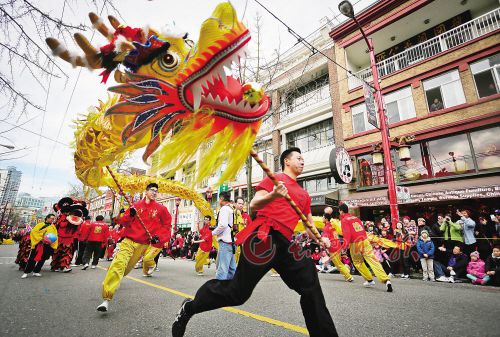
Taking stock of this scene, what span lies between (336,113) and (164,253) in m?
14.2

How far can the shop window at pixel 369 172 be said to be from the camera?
13.2 meters

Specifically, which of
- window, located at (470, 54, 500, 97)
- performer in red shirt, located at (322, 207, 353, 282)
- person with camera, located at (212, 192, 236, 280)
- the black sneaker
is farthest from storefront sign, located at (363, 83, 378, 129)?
the black sneaker

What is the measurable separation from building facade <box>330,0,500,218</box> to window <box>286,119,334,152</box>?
110cm

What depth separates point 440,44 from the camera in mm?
13055

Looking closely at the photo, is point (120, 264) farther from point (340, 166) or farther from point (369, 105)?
point (369, 105)

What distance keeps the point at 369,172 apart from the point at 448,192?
12.0 ft

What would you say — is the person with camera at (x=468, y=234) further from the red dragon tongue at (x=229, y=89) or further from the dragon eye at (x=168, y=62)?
the dragon eye at (x=168, y=62)

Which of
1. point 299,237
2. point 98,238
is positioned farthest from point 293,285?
point 98,238

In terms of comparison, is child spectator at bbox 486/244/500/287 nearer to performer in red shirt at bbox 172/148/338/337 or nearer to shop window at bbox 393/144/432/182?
shop window at bbox 393/144/432/182

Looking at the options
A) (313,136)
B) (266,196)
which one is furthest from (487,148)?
(266,196)

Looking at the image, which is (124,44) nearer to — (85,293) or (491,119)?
(85,293)

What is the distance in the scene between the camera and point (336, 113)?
15828mm

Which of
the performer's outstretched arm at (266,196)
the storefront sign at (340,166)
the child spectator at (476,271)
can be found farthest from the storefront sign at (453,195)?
the performer's outstretched arm at (266,196)

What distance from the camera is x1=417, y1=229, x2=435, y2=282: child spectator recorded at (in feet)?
24.3
